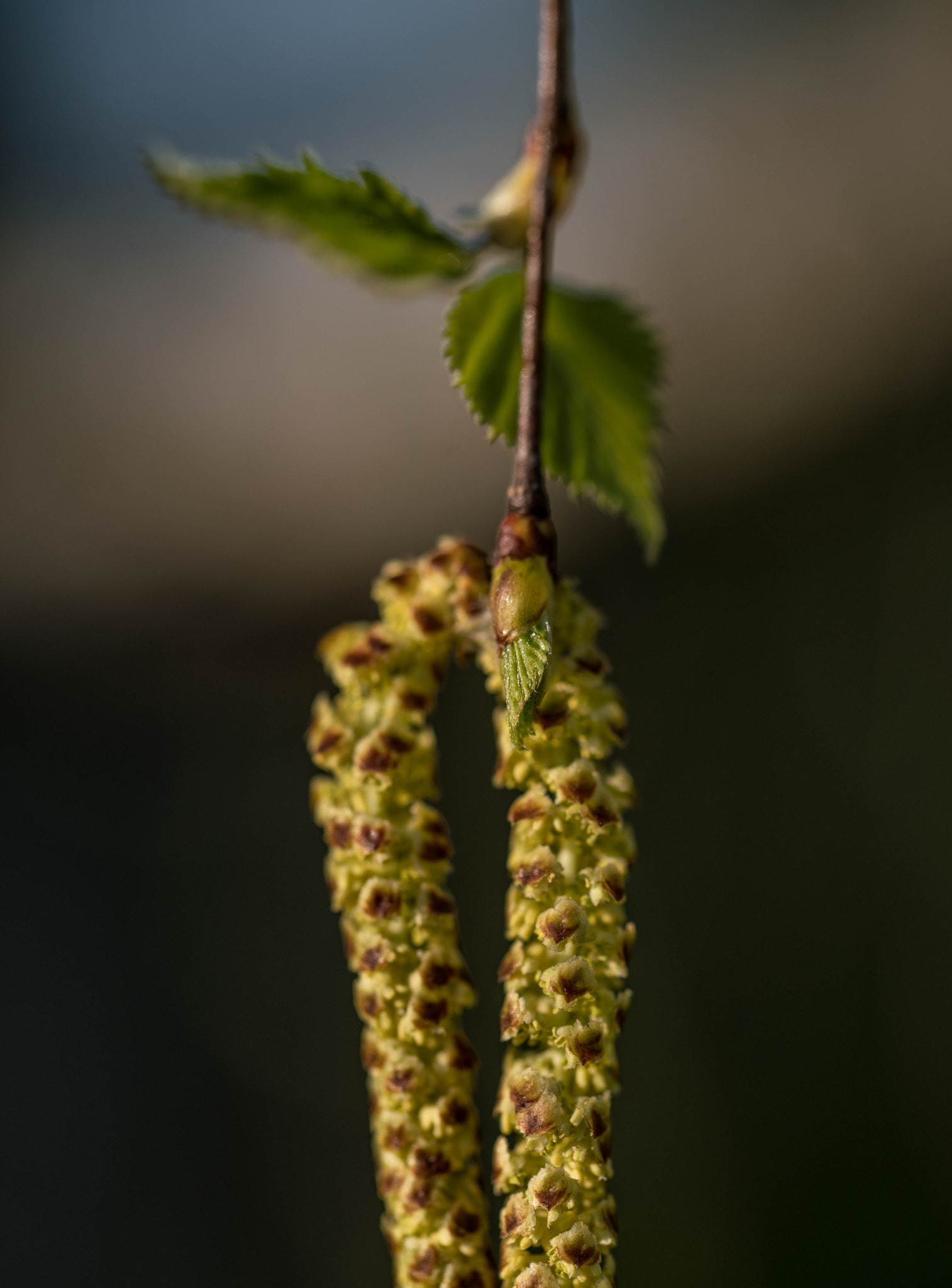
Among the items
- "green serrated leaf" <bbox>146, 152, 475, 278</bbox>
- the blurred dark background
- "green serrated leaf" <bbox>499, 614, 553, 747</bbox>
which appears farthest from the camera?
the blurred dark background

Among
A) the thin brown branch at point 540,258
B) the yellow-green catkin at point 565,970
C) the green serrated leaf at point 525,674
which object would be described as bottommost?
the yellow-green catkin at point 565,970

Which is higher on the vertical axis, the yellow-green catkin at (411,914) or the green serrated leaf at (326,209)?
the green serrated leaf at (326,209)

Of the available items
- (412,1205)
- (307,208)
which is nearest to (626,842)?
(412,1205)

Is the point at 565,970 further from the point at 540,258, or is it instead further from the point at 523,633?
the point at 540,258

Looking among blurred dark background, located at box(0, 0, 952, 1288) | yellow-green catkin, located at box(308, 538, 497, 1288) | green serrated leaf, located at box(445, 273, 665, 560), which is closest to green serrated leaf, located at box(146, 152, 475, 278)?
green serrated leaf, located at box(445, 273, 665, 560)

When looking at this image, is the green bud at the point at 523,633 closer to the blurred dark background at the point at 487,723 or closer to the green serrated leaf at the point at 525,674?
the green serrated leaf at the point at 525,674

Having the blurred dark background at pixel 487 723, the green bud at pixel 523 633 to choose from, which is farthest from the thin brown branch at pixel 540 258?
the blurred dark background at pixel 487 723

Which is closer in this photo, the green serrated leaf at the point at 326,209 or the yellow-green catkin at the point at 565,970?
the yellow-green catkin at the point at 565,970

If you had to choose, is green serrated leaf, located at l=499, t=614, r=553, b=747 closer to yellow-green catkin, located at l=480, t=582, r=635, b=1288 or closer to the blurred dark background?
yellow-green catkin, located at l=480, t=582, r=635, b=1288
